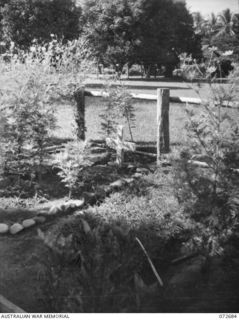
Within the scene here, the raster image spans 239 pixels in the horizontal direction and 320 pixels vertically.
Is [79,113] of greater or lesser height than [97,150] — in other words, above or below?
above

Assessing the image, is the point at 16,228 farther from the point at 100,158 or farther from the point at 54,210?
the point at 100,158

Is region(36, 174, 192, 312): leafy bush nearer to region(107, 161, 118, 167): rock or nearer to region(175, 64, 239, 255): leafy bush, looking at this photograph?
region(175, 64, 239, 255): leafy bush

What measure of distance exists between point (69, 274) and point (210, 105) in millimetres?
1826

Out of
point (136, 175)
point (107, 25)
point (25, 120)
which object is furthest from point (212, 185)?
point (107, 25)

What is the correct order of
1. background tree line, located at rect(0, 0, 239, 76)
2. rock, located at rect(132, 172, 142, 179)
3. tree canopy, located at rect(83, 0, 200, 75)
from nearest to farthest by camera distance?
rock, located at rect(132, 172, 142, 179) → background tree line, located at rect(0, 0, 239, 76) → tree canopy, located at rect(83, 0, 200, 75)

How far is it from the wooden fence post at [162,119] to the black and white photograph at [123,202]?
2 centimetres

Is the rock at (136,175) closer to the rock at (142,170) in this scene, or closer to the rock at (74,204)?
the rock at (142,170)

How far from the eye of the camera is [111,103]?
22.8 feet

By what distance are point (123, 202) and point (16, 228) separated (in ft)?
4.14

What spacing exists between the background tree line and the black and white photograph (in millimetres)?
11785

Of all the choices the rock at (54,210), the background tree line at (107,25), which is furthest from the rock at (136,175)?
the background tree line at (107,25)

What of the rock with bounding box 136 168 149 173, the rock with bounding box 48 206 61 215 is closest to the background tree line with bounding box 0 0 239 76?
the rock with bounding box 136 168 149 173

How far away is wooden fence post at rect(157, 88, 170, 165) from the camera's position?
6.55 metres

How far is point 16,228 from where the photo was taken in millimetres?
4547
